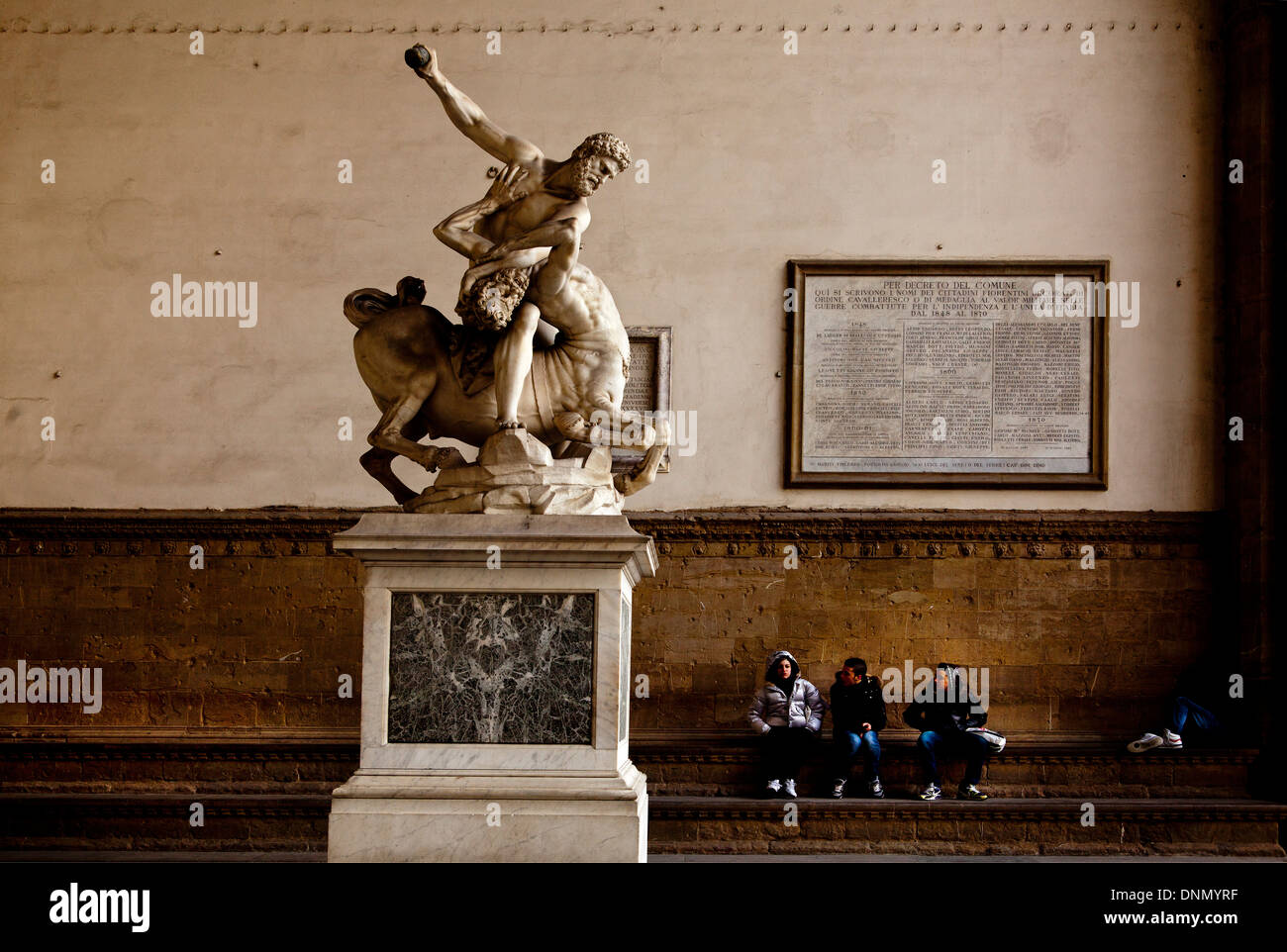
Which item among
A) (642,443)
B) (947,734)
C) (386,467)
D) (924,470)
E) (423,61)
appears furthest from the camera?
(924,470)

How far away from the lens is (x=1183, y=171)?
33.0ft

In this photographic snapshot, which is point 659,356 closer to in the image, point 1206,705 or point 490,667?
point 1206,705

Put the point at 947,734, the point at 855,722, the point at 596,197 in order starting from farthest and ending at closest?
the point at 596,197 → the point at 947,734 → the point at 855,722

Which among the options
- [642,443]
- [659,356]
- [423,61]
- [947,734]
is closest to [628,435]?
[642,443]

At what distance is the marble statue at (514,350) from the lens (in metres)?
5.12

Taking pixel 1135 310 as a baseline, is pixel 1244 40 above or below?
above

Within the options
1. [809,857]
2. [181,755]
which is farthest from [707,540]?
[181,755]

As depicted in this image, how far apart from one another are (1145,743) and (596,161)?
18.7 ft

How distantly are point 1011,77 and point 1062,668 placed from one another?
12.5 ft

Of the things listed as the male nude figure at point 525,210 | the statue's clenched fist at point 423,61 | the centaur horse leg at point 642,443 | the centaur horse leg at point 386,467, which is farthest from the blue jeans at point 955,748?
the statue's clenched fist at point 423,61

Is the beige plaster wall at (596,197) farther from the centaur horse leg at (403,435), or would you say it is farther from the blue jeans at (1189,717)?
the centaur horse leg at (403,435)

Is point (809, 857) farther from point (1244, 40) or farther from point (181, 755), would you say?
point (1244, 40)

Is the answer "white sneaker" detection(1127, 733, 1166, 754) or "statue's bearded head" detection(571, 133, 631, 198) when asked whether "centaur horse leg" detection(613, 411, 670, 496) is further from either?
"white sneaker" detection(1127, 733, 1166, 754)

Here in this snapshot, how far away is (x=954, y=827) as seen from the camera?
8.79 metres
